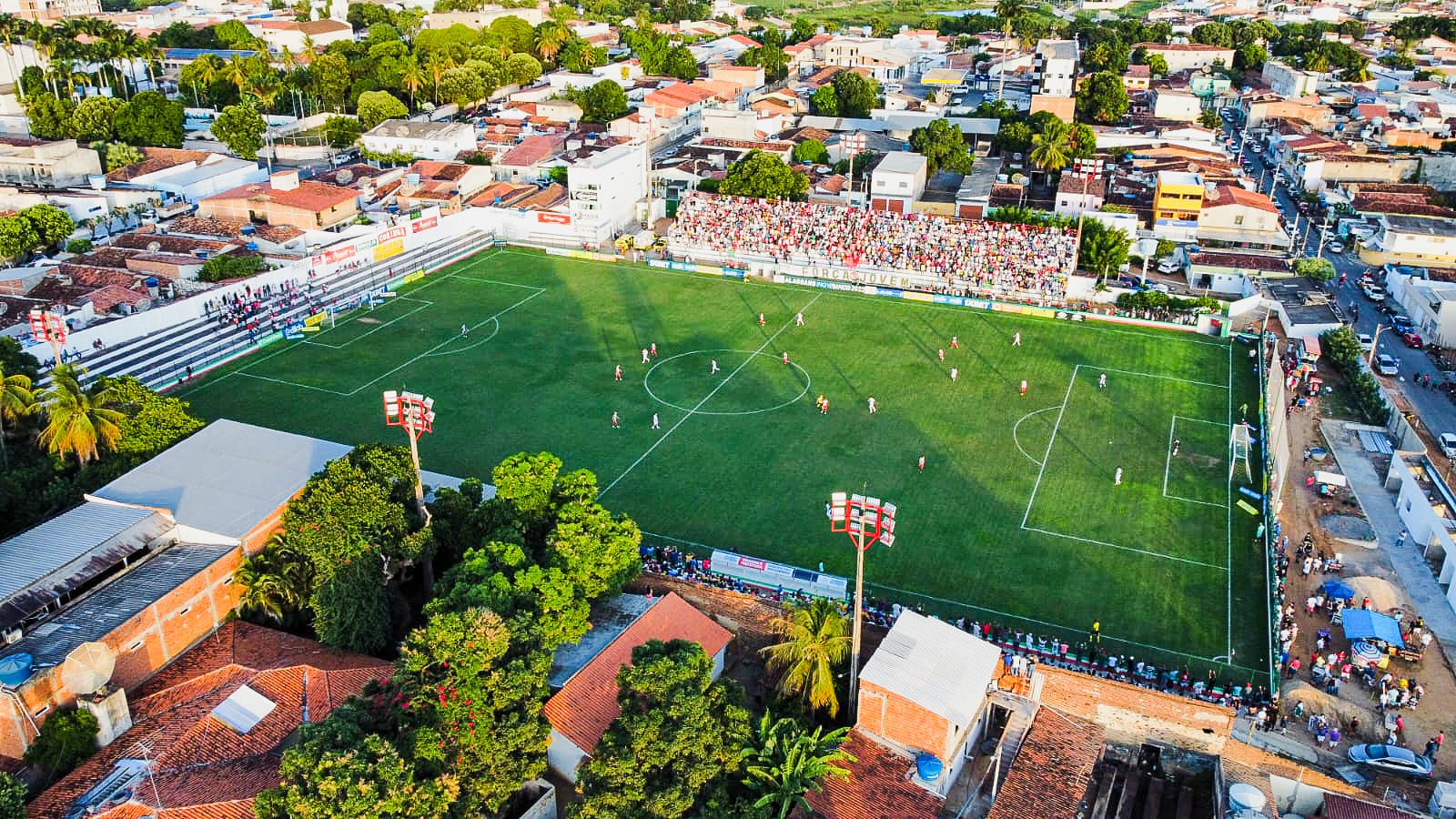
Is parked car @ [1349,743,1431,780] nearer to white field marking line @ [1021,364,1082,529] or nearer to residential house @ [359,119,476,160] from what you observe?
white field marking line @ [1021,364,1082,529]

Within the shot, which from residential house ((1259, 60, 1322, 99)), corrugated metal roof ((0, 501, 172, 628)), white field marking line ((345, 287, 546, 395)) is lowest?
white field marking line ((345, 287, 546, 395))

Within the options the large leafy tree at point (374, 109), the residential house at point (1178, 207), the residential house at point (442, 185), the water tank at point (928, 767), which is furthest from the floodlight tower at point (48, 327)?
the residential house at point (1178, 207)

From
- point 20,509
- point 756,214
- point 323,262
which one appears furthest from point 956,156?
point 20,509

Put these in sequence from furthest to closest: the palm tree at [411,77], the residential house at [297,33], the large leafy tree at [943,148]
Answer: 1. the residential house at [297,33]
2. the palm tree at [411,77]
3. the large leafy tree at [943,148]

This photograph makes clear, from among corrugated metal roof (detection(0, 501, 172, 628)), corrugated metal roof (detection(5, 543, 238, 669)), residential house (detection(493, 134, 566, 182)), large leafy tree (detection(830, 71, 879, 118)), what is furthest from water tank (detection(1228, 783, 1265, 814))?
large leafy tree (detection(830, 71, 879, 118))

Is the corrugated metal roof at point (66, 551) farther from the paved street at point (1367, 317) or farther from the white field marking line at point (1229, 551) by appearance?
the paved street at point (1367, 317)

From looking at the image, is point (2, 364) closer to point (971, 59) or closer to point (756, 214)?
point (756, 214)

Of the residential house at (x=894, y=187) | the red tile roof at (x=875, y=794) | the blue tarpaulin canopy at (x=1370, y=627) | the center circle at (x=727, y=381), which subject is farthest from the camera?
the residential house at (x=894, y=187)
